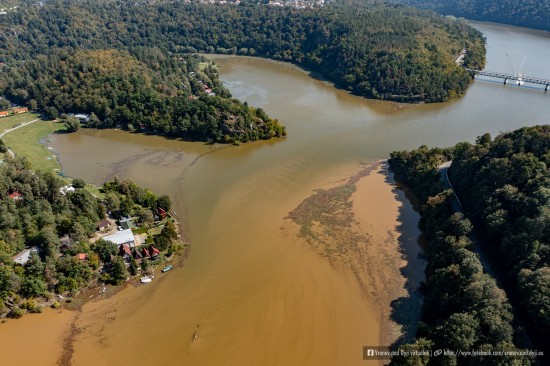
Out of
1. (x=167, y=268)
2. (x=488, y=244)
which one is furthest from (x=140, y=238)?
(x=488, y=244)

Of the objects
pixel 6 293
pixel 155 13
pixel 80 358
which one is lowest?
pixel 80 358

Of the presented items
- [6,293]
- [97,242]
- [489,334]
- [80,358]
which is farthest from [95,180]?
[489,334]

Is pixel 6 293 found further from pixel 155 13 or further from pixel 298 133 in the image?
pixel 155 13

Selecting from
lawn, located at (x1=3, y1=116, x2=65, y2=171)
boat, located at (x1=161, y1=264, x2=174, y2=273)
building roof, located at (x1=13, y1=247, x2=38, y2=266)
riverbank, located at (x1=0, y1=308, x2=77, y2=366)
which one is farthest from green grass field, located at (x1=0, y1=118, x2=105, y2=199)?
riverbank, located at (x1=0, y1=308, x2=77, y2=366)

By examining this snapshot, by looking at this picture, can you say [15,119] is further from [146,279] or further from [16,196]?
[146,279]

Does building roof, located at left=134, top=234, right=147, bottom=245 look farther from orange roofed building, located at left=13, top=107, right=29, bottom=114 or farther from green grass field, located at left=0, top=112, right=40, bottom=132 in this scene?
orange roofed building, located at left=13, top=107, right=29, bottom=114
